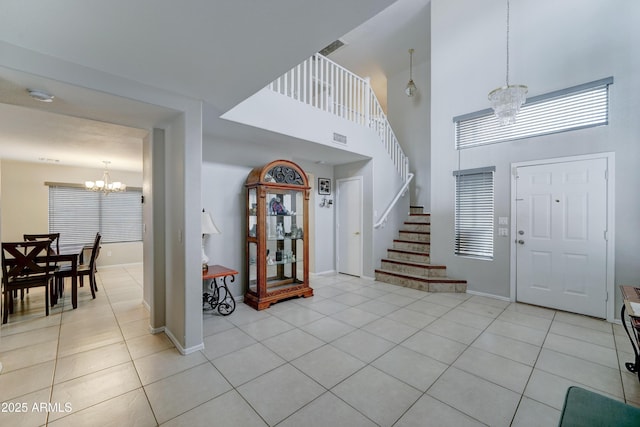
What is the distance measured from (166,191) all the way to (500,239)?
478 centimetres

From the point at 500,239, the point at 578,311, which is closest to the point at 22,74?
the point at 500,239

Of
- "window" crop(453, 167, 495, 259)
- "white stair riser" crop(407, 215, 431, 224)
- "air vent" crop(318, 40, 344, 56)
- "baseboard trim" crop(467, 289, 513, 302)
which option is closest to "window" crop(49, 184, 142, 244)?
"air vent" crop(318, 40, 344, 56)

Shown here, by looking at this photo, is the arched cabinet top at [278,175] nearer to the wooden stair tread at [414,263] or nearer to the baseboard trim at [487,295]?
the wooden stair tread at [414,263]

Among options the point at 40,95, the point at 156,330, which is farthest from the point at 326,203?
the point at 40,95

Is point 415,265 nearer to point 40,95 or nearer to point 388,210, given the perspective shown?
point 388,210

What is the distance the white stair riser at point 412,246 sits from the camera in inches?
213

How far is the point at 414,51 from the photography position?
629 cm

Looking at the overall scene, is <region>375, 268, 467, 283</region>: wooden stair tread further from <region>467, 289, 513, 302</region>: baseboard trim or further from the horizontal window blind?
the horizontal window blind

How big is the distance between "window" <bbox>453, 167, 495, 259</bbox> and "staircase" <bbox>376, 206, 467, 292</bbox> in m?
0.55

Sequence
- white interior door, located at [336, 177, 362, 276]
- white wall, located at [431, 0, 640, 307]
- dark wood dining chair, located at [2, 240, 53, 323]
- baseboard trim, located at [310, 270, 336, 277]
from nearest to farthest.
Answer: white wall, located at [431, 0, 640, 307] → dark wood dining chair, located at [2, 240, 53, 323] → white interior door, located at [336, 177, 362, 276] → baseboard trim, located at [310, 270, 336, 277]

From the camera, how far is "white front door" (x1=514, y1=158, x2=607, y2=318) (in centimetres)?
343

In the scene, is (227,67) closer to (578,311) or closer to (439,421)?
(439,421)

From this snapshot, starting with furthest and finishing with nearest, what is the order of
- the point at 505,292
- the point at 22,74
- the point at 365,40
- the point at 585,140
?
1. the point at 365,40
2. the point at 505,292
3. the point at 585,140
4. the point at 22,74

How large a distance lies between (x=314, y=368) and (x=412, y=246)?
3.86m
